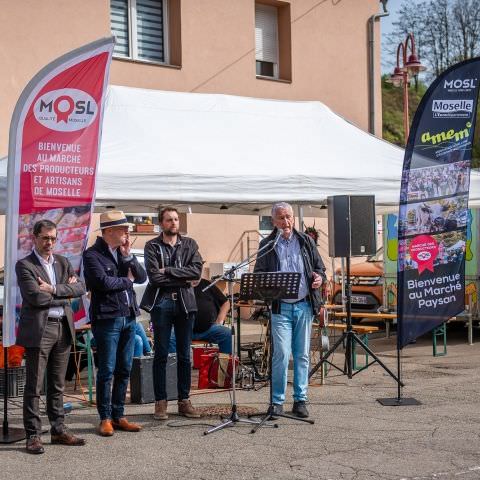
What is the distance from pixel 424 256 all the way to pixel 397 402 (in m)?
1.48

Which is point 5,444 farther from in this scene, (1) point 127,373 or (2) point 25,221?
(2) point 25,221

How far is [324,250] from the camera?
1925 centimetres

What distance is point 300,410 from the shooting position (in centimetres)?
792

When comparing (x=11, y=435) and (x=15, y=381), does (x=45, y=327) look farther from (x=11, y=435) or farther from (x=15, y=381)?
(x=15, y=381)

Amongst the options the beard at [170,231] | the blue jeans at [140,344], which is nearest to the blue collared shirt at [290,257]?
the beard at [170,231]

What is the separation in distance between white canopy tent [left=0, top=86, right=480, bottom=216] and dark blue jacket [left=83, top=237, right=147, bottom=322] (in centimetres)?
206

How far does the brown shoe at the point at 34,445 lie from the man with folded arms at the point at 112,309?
2.22 ft

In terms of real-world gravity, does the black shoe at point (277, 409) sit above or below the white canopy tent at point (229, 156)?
below

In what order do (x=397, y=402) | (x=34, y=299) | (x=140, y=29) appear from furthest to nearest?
(x=140, y=29)
(x=397, y=402)
(x=34, y=299)

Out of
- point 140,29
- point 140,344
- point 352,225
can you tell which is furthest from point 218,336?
point 140,29

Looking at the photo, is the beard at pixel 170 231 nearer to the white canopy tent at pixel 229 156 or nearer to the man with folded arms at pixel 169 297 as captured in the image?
the man with folded arms at pixel 169 297

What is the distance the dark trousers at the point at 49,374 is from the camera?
6832 millimetres

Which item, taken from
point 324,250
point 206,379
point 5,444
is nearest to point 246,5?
point 324,250

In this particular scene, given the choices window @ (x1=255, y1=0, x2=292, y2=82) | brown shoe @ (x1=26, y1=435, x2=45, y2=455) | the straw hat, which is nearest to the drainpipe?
window @ (x1=255, y1=0, x2=292, y2=82)
